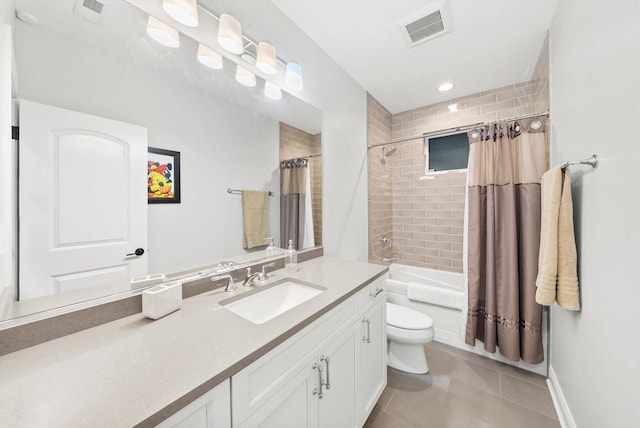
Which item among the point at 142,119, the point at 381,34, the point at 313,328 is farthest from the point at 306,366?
the point at 381,34

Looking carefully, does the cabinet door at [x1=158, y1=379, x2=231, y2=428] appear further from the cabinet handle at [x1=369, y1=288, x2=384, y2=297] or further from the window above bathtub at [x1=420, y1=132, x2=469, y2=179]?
the window above bathtub at [x1=420, y1=132, x2=469, y2=179]

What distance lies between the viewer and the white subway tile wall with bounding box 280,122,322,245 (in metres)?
1.68

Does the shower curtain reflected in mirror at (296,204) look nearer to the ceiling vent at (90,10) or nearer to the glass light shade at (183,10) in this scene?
the glass light shade at (183,10)

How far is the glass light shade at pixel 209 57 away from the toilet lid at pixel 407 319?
6.79 feet

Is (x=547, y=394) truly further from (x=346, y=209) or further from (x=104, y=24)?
(x=104, y=24)

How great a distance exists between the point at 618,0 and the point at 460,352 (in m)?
2.36

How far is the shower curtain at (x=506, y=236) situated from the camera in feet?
5.83

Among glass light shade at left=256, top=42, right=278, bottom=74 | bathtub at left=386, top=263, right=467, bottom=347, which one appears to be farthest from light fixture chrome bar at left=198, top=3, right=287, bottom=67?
bathtub at left=386, top=263, right=467, bottom=347

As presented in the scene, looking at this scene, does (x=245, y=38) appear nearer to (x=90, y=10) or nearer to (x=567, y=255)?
(x=90, y=10)

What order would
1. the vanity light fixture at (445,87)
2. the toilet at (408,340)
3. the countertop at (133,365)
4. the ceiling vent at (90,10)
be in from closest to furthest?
1. the countertop at (133,365)
2. the ceiling vent at (90,10)
3. the toilet at (408,340)
4. the vanity light fixture at (445,87)

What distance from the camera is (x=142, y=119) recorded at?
0.98 m

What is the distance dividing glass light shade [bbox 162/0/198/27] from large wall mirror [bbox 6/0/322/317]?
0.25 feet

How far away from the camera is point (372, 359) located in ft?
4.65

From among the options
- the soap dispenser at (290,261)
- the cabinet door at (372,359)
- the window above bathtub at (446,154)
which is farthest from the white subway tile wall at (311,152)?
the window above bathtub at (446,154)
